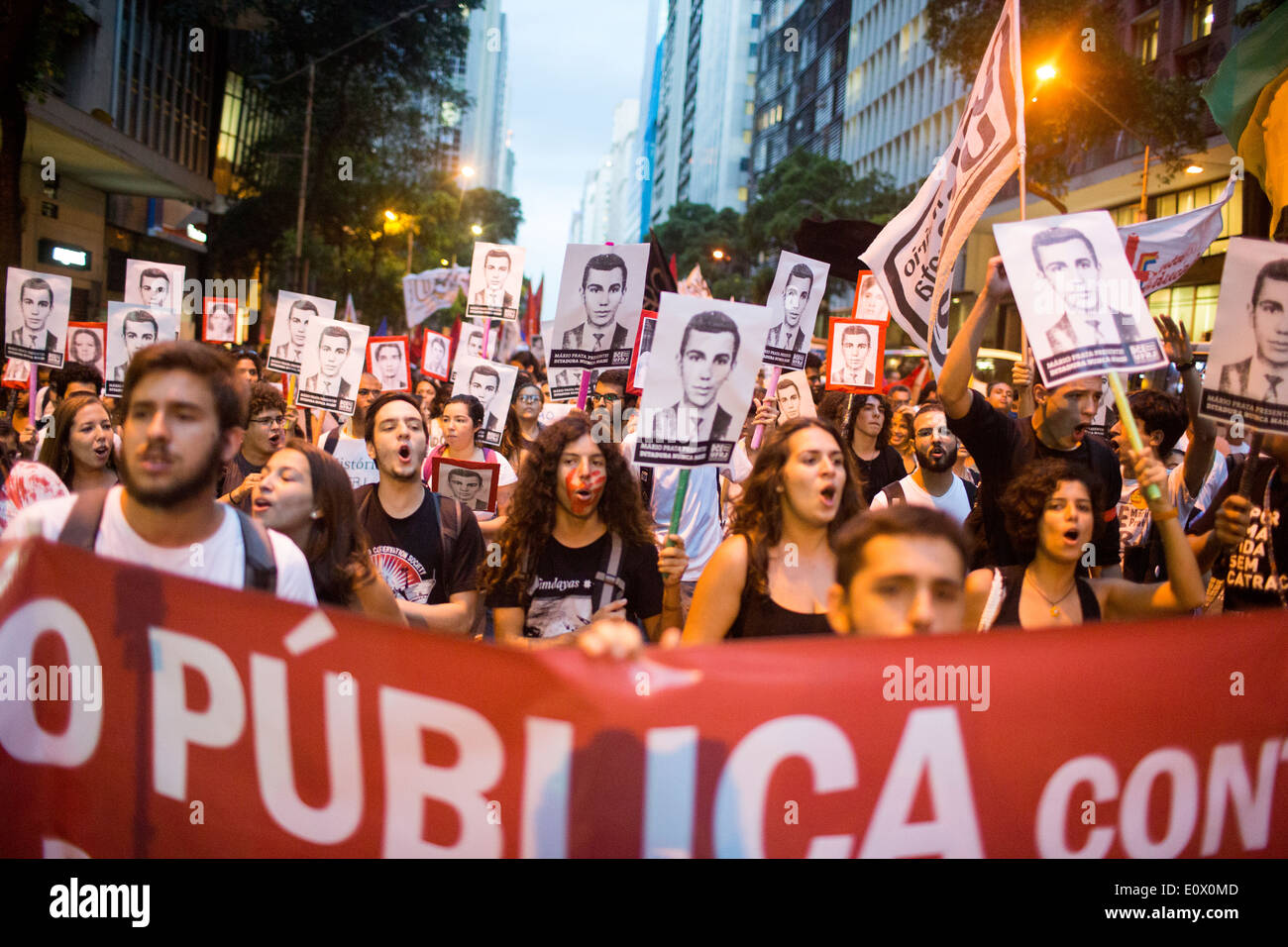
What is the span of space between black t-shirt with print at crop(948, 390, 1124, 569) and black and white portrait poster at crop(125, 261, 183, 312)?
6842 millimetres

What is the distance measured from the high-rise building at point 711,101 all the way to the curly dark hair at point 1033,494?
379 feet

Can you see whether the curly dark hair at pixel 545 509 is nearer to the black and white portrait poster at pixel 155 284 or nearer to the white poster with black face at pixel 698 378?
the white poster with black face at pixel 698 378

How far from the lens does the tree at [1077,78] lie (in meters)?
21.5

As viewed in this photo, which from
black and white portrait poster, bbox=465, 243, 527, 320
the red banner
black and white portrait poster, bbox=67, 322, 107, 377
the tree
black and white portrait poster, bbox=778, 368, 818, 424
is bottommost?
the red banner

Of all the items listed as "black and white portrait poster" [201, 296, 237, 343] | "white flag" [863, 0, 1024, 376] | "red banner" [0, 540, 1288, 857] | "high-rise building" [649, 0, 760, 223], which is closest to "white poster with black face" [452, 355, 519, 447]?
"white flag" [863, 0, 1024, 376]

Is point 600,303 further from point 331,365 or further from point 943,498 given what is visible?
point 331,365

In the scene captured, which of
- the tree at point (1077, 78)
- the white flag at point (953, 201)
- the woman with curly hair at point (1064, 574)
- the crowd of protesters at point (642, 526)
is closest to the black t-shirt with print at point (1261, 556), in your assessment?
the crowd of protesters at point (642, 526)

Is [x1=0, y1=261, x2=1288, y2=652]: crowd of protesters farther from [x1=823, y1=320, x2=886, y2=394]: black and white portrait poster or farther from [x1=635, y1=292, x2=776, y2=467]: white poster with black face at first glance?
[x1=823, y1=320, x2=886, y2=394]: black and white portrait poster

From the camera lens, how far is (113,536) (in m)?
2.90

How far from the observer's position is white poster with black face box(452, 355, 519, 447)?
26.9 feet

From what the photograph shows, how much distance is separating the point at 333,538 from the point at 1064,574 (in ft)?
8.36

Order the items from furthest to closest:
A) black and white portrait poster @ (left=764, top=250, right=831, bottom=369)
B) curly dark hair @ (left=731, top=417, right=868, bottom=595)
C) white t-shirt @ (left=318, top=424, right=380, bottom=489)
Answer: black and white portrait poster @ (left=764, top=250, right=831, bottom=369)
white t-shirt @ (left=318, top=424, right=380, bottom=489)
curly dark hair @ (left=731, top=417, right=868, bottom=595)
